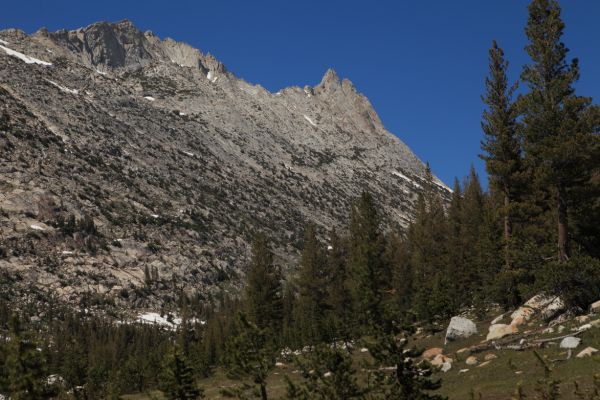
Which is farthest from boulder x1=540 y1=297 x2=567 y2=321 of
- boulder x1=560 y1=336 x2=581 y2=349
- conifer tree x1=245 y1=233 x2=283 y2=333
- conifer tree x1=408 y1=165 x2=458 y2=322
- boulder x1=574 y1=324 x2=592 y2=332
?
conifer tree x1=245 y1=233 x2=283 y2=333

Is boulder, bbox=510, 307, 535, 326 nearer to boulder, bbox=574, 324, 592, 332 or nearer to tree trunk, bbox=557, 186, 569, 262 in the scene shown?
tree trunk, bbox=557, 186, 569, 262

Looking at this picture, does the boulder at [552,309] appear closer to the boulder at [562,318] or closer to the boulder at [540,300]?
the boulder at [540,300]

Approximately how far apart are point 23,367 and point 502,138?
3558 cm

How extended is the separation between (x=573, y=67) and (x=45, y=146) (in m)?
204

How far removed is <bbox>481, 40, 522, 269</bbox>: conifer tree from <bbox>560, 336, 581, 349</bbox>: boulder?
48.9ft

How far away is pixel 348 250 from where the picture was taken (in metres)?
83.8

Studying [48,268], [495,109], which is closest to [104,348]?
[48,268]

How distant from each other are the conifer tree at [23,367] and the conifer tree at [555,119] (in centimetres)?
2882

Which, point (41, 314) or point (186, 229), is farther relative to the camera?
point (186, 229)

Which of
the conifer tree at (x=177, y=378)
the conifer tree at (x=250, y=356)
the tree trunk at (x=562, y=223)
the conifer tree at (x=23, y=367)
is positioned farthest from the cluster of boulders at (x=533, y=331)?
the conifer tree at (x=23, y=367)

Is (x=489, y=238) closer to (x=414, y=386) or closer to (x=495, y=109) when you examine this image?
(x=495, y=109)

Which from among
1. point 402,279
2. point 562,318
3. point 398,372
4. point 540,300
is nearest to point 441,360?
point 540,300

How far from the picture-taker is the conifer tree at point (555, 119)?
1059 inches

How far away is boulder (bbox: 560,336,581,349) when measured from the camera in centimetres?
2195
